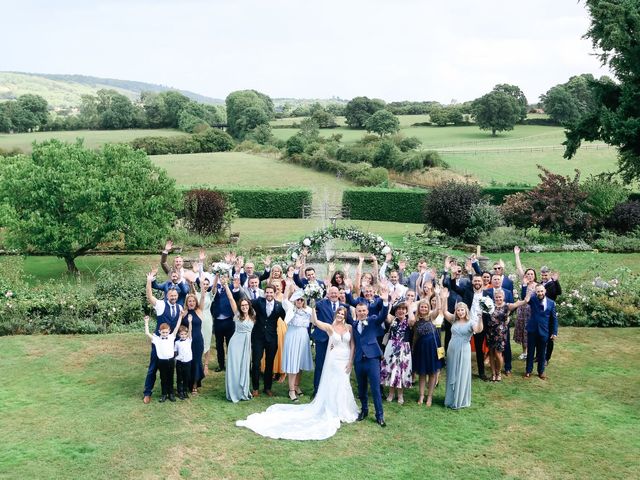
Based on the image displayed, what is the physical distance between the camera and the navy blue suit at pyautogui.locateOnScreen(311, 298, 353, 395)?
9586mm

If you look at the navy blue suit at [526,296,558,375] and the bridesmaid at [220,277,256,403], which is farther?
the navy blue suit at [526,296,558,375]

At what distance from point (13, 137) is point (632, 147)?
204ft

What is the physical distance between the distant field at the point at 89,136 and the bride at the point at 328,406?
2284 inches

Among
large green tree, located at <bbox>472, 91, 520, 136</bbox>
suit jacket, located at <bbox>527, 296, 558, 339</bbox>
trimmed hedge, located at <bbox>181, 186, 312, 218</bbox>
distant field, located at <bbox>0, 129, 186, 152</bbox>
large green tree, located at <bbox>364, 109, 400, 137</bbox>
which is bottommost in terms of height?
trimmed hedge, located at <bbox>181, 186, 312, 218</bbox>

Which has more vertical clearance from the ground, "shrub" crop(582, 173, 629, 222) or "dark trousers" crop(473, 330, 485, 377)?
"shrub" crop(582, 173, 629, 222)

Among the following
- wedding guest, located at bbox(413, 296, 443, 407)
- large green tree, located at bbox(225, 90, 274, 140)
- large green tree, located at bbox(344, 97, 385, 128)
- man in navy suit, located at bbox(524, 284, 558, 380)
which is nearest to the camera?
wedding guest, located at bbox(413, 296, 443, 407)

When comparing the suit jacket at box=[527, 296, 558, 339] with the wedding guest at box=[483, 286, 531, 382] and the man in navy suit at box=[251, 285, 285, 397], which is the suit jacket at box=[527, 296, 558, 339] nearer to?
the wedding guest at box=[483, 286, 531, 382]

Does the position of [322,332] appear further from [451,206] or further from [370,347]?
[451,206]

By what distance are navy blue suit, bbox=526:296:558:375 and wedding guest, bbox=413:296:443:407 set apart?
Result: 6.46 feet

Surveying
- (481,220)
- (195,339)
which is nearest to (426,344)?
(195,339)

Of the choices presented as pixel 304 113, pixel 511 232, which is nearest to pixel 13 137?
pixel 304 113

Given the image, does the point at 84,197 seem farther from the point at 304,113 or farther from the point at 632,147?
the point at 304,113

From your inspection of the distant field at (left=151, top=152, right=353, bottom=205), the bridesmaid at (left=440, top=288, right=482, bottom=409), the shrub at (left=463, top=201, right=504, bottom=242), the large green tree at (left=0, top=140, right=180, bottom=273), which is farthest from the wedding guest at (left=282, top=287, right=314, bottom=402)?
the distant field at (left=151, top=152, right=353, bottom=205)

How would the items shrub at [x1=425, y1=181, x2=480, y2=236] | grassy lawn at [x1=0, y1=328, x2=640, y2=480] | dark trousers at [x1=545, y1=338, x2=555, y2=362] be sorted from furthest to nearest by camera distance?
shrub at [x1=425, y1=181, x2=480, y2=236] → dark trousers at [x1=545, y1=338, x2=555, y2=362] → grassy lawn at [x1=0, y1=328, x2=640, y2=480]
